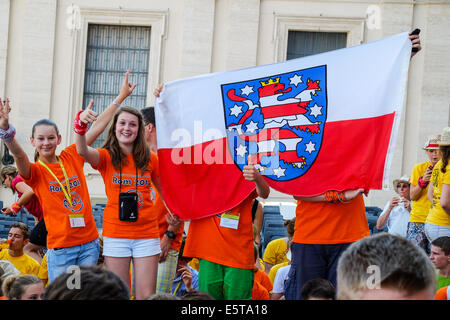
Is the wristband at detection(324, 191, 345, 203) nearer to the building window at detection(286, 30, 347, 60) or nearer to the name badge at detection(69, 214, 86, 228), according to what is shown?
the name badge at detection(69, 214, 86, 228)

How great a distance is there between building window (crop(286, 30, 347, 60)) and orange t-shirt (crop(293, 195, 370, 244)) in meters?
14.4

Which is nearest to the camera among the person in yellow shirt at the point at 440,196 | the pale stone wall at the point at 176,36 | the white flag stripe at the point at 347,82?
the white flag stripe at the point at 347,82

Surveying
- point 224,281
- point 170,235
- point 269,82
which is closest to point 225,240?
point 224,281

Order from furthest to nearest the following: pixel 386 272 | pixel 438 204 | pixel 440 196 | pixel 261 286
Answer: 1. pixel 438 204
2. pixel 440 196
3. pixel 261 286
4. pixel 386 272

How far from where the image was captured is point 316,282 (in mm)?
4641

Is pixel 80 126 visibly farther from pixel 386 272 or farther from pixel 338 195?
pixel 386 272

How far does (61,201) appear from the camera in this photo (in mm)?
5434

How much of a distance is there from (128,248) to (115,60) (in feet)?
49.4

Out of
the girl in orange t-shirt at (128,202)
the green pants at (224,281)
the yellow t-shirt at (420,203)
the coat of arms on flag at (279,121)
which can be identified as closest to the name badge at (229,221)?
the green pants at (224,281)

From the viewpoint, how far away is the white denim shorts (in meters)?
5.19

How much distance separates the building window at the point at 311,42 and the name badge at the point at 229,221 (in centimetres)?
1438

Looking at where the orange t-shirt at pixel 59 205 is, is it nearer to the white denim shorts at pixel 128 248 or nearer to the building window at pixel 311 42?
the white denim shorts at pixel 128 248

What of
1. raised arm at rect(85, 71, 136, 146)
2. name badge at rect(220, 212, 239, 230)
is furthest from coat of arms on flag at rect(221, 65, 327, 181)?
raised arm at rect(85, 71, 136, 146)

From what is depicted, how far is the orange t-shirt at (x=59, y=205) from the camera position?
212 inches
